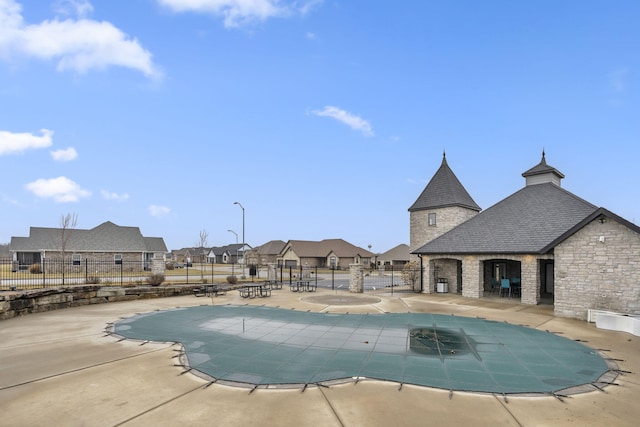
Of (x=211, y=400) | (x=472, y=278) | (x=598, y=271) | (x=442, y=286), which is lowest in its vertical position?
(x=442, y=286)

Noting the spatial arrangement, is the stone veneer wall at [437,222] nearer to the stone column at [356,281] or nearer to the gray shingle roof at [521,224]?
the gray shingle roof at [521,224]

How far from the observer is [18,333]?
36.2 feet

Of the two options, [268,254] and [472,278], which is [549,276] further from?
[268,254]

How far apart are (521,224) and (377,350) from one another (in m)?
16.3

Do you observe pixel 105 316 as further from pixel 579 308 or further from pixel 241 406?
pixel 579 308

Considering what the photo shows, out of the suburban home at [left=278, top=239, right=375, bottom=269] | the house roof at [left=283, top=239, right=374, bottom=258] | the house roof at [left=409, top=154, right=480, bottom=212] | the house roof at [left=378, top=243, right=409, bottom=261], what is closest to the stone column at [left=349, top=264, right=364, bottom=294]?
the house roof at [left=409, top=154, right=480, bottom=212]

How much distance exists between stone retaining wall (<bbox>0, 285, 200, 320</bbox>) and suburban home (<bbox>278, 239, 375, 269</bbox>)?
41489 mm

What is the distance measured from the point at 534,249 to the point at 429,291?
7523mm

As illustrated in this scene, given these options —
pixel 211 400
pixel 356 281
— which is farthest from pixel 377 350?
pixel 356 281

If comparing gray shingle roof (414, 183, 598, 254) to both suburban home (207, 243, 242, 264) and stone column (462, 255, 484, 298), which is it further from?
suburban home (207, 243, 242, 264)

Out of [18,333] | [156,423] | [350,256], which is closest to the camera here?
[156,423]

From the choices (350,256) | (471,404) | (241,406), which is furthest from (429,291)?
(350,256)

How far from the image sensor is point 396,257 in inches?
2618

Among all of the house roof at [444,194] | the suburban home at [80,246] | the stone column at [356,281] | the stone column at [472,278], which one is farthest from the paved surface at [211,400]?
the suburban home at [80,246]
